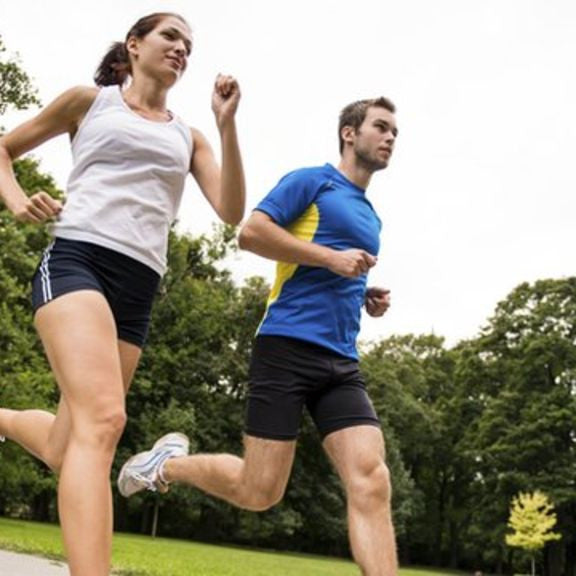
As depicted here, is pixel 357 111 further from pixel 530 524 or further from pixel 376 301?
pixel 530 524

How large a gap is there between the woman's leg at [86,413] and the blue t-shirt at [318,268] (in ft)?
4.27

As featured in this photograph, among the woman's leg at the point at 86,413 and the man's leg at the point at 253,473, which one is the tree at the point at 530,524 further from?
the woman's leg at the point at 86,413

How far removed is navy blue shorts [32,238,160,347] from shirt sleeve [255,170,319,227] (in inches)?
40.9

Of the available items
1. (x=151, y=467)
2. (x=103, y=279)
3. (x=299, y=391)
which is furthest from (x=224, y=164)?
(x=151, y=467)

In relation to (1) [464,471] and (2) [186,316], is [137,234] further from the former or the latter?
(1) [464,471]

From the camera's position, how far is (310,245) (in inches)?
176

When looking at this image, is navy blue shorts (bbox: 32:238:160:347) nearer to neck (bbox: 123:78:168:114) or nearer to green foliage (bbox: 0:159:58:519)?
neck (bbox: 123:78:168:114)

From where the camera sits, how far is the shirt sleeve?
4.73 meters

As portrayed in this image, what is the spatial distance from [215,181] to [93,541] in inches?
64.8

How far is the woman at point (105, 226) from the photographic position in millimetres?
3186

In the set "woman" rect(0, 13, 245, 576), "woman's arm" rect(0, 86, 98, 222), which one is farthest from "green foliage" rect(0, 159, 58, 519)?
"woman" rect(0, 13, 245, 576)

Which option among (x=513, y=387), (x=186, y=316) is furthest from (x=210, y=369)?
(x=513, y=387)

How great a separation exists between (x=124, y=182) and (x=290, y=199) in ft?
3.84

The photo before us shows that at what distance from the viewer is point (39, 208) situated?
11.7ft
